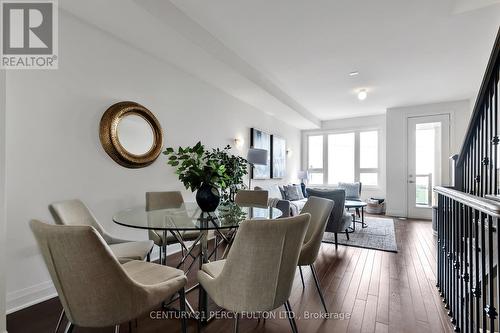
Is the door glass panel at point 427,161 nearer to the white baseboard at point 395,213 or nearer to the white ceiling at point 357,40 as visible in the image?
the white baseboard at point 395,213

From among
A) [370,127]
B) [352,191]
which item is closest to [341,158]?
[370,127]

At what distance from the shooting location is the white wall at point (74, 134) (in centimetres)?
196

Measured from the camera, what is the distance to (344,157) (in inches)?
296

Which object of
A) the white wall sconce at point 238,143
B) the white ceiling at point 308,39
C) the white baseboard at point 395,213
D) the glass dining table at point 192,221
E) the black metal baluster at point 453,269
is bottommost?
the white baseboard at point 395,213

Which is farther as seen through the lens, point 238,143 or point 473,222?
point 238,143

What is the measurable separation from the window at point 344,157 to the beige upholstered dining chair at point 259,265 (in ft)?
21.8

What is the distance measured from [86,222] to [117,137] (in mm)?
997

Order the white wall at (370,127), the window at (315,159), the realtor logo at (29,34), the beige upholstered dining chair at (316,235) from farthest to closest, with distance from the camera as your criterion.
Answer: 1. the window at (315,159)
2. the white wall at (370,127)
3. the realtor logo at (29,34)
4. the beige upholstered dining chair at (316,235)

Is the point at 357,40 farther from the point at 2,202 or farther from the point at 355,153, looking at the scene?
the point at 355,153

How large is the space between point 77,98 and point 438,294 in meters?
3.90

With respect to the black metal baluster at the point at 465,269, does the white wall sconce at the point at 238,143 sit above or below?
above

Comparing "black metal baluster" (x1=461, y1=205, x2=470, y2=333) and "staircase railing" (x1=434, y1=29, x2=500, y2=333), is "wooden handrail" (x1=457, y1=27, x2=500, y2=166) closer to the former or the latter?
"staircase railing" (x1=434, y1=29, x2=500, y2=333)

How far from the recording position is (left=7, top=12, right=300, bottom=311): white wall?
6.45 ft

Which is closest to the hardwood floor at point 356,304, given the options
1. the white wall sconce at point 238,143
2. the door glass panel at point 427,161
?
the white wall sconce at point 238,143
